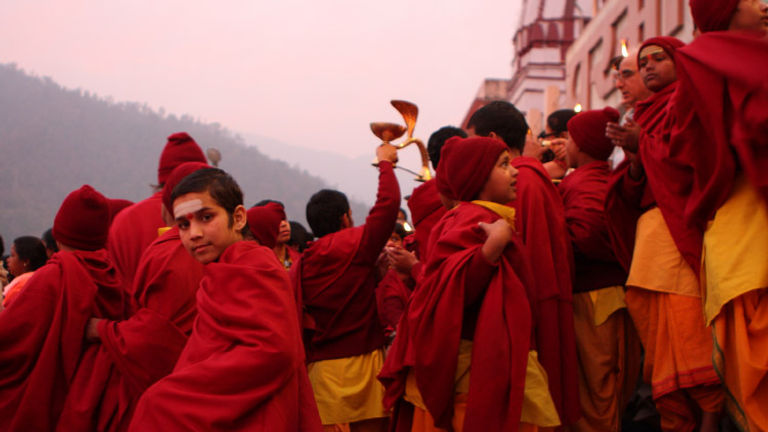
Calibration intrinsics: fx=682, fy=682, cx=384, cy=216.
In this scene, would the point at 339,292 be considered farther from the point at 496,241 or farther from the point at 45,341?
the point at 496,241

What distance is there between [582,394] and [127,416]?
258 cm

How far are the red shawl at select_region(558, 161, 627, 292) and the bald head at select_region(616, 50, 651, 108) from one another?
1.83 ft

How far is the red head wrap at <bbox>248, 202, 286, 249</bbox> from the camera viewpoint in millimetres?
5113

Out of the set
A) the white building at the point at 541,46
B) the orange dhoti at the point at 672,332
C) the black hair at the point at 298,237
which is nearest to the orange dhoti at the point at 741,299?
the orange dhoti at the point at 672,332

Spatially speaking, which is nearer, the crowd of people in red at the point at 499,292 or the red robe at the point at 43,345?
the crowd of people in red at the point at 499,292

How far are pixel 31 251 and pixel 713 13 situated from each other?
750 centimetres

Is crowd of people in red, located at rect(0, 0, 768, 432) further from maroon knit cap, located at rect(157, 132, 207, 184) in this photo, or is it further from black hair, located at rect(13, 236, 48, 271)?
black hair, located at rect(13, 236, 48, 271)

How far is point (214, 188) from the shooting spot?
124 inches

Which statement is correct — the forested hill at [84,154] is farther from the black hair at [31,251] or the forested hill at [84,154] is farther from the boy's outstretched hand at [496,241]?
the boy's outstretched hand at [496,241]

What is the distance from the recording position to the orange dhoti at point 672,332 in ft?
11.4

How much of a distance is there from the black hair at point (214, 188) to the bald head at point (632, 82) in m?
2.59

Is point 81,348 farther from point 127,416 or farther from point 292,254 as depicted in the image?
point 292,254

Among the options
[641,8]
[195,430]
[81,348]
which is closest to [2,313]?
[81,348]

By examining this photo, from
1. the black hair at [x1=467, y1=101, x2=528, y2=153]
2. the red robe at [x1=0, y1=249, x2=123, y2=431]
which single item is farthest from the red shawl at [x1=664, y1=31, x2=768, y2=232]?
the red robe at [x1=0, y1=249, x2=123, y2=431]
